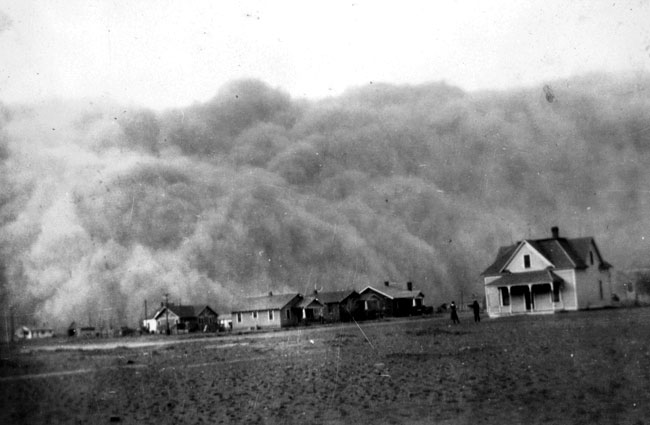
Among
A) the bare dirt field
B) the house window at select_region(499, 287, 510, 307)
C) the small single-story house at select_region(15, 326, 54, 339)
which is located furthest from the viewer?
the house window at select_region(499, 287, 510, 307)

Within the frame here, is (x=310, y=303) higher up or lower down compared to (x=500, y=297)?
higher up

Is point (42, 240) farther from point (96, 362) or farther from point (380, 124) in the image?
point (380, 124)

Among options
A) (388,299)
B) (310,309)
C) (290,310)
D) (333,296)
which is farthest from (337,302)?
(310,309)

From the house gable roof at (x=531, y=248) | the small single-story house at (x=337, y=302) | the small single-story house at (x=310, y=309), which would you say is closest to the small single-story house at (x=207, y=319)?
the small single-story house at (x=310, y=309)

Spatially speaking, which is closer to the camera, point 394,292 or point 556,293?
point 394,292

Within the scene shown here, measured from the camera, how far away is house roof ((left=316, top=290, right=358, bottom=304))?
715 inches

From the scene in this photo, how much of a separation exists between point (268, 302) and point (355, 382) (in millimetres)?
9229

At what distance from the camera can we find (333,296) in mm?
18797

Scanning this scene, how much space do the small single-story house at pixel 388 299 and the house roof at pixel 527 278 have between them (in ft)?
12.0

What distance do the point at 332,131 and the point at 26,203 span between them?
712cm

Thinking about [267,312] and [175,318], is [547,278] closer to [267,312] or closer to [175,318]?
[267,312]

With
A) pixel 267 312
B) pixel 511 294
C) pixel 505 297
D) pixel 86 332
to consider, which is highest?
pixel 86 332

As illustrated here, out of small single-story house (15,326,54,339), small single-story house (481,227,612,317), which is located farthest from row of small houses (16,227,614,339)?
small single-story house (15,326,54,339)

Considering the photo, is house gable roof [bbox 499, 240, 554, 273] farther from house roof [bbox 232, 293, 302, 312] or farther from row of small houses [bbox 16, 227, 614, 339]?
house roof [bbox 232, 293, 302, 312]
